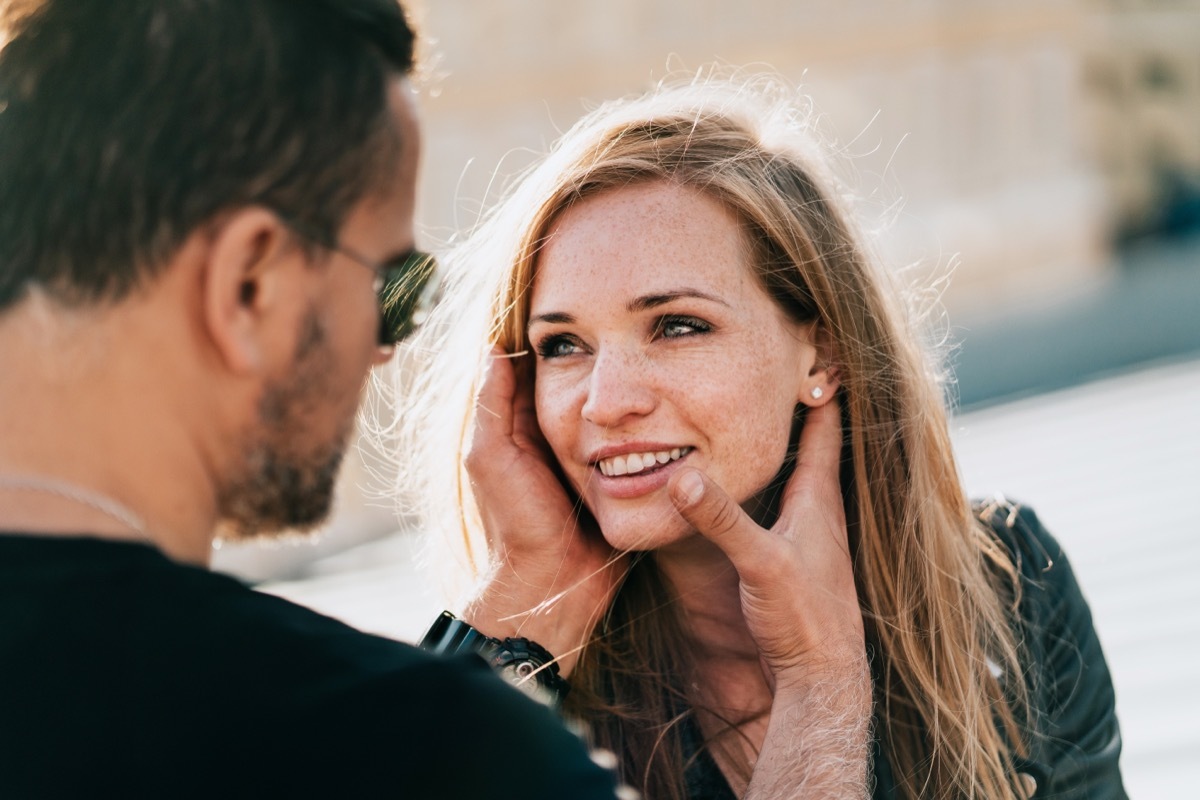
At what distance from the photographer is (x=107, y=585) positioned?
1.37 m

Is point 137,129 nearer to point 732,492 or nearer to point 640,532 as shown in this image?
point 640,532

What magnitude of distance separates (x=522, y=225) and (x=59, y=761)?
6.61 ft

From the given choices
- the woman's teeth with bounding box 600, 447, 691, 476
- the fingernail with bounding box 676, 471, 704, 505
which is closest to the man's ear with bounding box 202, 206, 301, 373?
the fingernail with bounding box 676, 471, 704, 505

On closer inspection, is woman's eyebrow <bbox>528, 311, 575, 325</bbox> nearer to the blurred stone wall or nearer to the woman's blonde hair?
the woman's blonde hair

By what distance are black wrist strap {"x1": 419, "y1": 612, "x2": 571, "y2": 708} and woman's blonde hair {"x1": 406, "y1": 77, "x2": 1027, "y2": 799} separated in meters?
0.28

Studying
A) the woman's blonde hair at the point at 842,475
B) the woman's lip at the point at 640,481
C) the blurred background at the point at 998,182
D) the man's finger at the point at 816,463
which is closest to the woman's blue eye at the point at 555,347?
the woman's blonde hair at the point at 842,475

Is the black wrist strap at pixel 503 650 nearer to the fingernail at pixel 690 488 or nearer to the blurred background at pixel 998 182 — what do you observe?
the fingernail at pixel 690 488

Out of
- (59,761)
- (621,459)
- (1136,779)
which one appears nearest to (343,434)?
(59,761)

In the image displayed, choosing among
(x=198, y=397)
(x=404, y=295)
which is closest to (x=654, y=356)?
(x=404, y=295)

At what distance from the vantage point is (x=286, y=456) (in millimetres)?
1624

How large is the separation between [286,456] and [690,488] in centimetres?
118

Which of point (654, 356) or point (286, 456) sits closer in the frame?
point (286, 456)

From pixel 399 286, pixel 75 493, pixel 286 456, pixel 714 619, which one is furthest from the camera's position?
pixel 714 619

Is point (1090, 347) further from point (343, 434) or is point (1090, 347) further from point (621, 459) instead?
point (343, 434)
